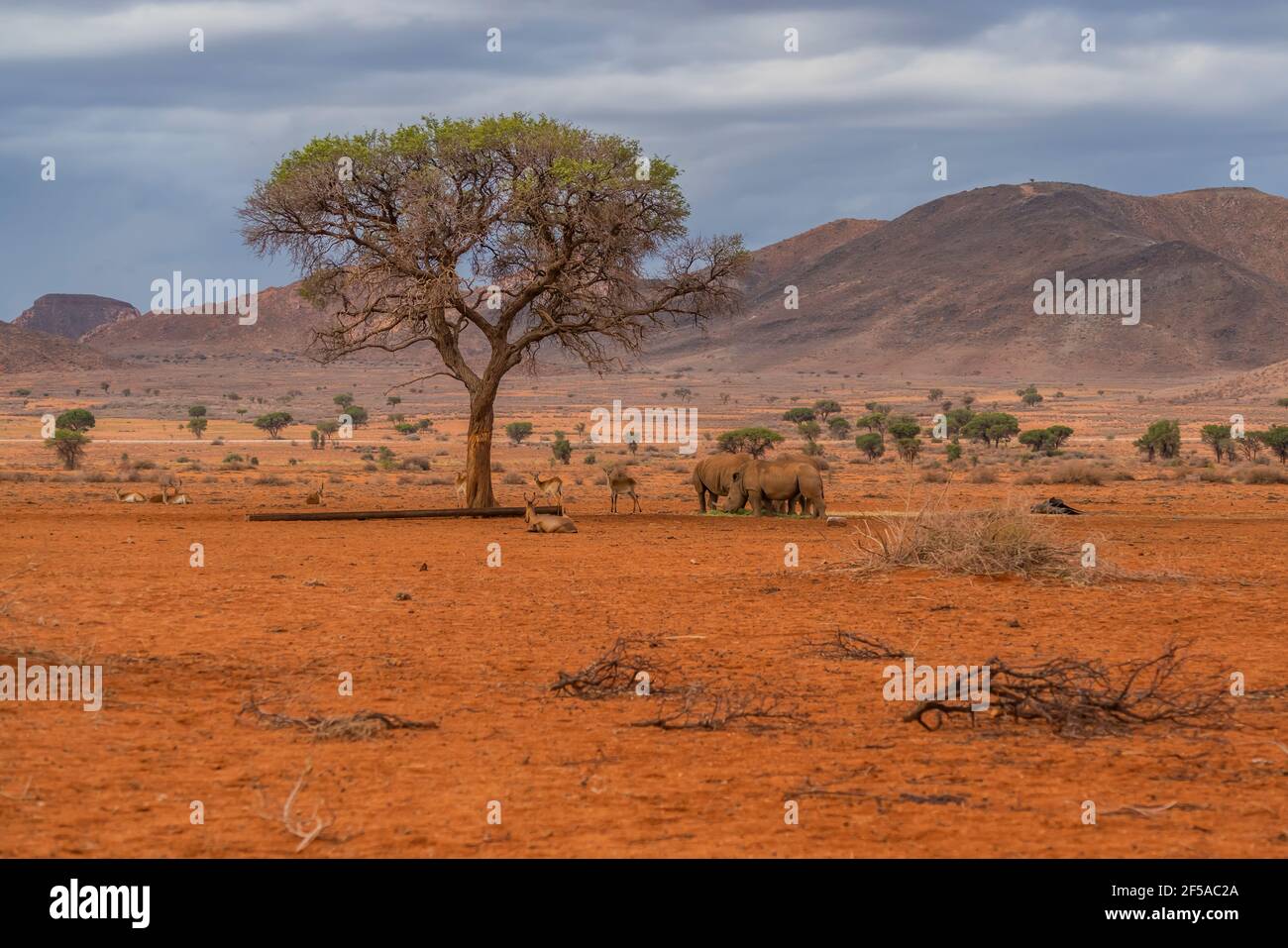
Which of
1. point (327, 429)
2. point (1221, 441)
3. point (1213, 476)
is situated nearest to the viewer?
point (1213, 476)

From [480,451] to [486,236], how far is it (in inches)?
153

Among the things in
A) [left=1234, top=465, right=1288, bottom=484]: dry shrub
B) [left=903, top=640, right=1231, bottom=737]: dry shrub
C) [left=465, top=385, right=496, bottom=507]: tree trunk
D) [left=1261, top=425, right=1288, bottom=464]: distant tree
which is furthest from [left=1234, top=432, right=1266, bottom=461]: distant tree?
[left=903, top=640, right=1231, bottom=737]: dry shrub

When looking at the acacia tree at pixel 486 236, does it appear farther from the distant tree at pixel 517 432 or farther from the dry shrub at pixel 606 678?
the distant tree at pixel 517 432

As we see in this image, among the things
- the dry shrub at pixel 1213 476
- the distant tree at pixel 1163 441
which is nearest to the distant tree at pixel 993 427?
the distant tree at pixel 1163 441

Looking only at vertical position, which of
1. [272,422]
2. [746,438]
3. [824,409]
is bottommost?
[746,438]

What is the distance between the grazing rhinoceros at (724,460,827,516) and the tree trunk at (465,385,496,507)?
14.9 feet

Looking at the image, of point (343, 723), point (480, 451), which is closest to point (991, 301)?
point (480, 451)

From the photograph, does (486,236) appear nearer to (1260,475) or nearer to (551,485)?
(551,485)

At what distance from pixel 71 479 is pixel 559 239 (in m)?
16.8

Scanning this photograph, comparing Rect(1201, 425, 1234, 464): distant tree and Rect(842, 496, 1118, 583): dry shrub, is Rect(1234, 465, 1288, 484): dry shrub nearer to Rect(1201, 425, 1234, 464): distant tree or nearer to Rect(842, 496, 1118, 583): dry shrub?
Rect(1201, 425, 1234, 464): distant tree

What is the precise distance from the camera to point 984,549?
53.4ft

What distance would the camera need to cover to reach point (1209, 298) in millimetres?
124000

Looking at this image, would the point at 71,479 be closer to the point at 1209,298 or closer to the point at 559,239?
the point at 559,239

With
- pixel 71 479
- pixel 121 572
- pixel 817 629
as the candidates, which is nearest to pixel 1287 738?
pixel 817 629
